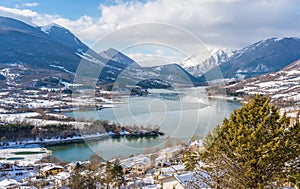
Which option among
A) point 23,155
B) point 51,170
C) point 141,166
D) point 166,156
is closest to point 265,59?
point 166,156

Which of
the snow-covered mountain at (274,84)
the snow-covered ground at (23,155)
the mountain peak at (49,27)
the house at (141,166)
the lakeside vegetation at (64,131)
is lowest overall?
the snow-covered ground at (23,155)

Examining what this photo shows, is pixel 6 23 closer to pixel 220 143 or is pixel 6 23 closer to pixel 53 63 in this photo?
pixel 53 63

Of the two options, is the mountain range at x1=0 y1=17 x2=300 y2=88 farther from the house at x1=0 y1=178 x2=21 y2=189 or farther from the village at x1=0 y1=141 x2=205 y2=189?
the house at x1=0 y1=178 x2=21 y2=189

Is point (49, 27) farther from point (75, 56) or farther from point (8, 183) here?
point (8, 183)

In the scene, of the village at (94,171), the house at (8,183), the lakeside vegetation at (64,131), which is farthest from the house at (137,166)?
the lakeside vegetation at (64,131)

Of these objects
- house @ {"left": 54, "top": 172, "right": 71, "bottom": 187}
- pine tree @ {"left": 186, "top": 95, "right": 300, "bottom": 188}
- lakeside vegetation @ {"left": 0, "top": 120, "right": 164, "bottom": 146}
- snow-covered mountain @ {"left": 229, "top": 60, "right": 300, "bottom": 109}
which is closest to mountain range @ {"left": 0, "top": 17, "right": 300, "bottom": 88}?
house @ {"left": 54, "top": 172, "right": 71, "bottom": 187}

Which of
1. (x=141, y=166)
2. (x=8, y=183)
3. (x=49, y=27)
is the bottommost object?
(x=8, y=183)

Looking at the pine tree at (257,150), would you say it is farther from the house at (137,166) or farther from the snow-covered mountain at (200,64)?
the house at (137,166)

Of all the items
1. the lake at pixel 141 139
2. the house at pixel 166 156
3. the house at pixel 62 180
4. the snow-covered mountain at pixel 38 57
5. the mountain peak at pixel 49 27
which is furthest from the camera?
the mountain peak at pixel 49 27

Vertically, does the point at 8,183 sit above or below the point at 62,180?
→ below
